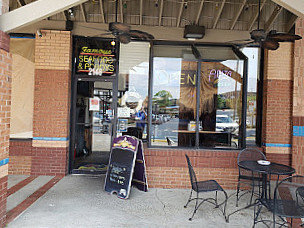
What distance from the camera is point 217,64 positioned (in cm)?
720

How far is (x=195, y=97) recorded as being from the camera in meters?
6.54

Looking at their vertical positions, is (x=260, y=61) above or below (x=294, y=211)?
above

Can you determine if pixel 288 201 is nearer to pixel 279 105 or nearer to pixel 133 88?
pixel 279 105

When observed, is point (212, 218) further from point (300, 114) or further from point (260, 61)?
point (260, 61)

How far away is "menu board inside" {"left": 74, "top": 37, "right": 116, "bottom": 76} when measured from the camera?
6.31 m

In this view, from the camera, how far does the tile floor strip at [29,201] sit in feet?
12.6

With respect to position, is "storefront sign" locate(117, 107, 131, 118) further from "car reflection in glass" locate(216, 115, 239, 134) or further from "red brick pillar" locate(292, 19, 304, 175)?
"red brick pillar" locate(292, 19, 304, 175)

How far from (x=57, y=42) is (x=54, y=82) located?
35.1 inches

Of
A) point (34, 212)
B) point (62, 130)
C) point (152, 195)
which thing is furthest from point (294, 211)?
point (62, 130)

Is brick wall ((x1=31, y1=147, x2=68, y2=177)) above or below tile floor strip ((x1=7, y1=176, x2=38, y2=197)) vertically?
above

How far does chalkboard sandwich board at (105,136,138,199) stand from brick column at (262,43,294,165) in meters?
3.03

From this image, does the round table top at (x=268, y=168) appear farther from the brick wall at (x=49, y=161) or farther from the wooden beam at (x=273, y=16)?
the brick wall at (x=49, y=161)

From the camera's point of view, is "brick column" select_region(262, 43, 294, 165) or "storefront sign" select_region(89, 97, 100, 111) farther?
"storefront sign" select_region(89, 97, 100, 111)

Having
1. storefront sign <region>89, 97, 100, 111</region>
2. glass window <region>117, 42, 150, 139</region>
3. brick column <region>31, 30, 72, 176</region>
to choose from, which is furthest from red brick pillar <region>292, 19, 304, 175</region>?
brick column <region>31, 30, 72, 176</region>
